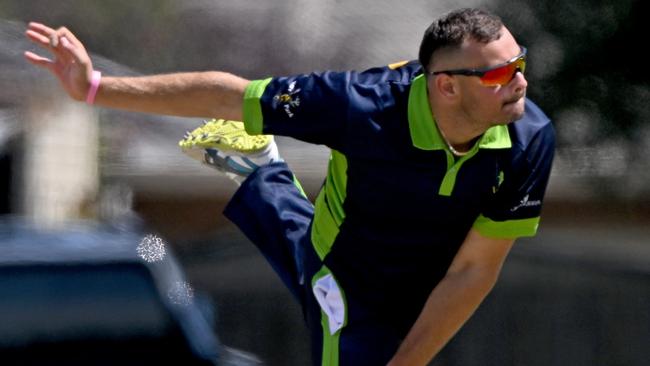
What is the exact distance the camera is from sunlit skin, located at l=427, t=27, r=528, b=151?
4.70 meters

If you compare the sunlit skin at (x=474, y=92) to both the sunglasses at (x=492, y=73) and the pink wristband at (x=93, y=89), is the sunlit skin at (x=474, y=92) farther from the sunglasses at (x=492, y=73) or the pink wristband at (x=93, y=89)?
the pink wristband at (x=93, y=89)

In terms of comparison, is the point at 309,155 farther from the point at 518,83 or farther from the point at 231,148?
the point at 518,83

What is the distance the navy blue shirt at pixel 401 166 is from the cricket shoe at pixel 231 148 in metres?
0.61

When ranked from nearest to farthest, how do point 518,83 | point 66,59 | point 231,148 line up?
1. point 66,59
2. point 518,83
3. point 231,148

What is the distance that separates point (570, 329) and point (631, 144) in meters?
1.32

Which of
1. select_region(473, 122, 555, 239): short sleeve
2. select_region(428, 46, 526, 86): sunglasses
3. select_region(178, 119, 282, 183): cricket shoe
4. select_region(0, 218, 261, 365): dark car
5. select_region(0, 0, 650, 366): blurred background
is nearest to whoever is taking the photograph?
select_region(428, 46, 526, 86): sunglasses

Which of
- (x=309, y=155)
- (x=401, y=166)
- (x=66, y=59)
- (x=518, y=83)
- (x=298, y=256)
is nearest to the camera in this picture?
(x=66, y=59)

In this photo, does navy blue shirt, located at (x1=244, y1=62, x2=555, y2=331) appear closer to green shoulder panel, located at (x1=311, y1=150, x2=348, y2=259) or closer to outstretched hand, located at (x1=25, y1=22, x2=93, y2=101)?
green shoulder panel, located at (x1=311, y1=150, x2=348, y2=259)

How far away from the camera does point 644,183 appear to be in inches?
375

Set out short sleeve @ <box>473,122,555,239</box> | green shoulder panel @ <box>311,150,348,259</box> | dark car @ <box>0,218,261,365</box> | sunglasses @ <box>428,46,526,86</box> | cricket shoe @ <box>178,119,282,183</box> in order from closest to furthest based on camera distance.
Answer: sunglasses @ <box>428,46,526,86</box>
short sleeve @ <box>473,122,555,239</box>
green shoulder panel @ <box>311,150,348,259</box>
dark car @ <box>0,218,261,365</box>
cricket shoe @ <box>178,119,282,183</box>

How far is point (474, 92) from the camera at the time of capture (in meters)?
4.69

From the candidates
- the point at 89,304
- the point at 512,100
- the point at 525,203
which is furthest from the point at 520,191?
the point at 89,304

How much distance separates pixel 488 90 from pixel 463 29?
0.58 ft

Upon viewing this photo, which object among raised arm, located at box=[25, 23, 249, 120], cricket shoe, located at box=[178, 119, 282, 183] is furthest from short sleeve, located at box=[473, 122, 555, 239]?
cricket shoe, located at box=[178, 119, 282, 183]
